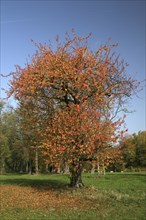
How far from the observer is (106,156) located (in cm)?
1983

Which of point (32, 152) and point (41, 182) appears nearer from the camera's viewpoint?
point (32, 152)

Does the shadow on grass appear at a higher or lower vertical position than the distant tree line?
lower

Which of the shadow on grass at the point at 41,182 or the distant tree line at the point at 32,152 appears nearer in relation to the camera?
the distant tree line at the point at 32,152

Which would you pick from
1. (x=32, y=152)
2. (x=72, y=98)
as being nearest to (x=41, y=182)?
(x=32, y=152)

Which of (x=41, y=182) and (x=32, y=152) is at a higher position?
(x=32, y=152)

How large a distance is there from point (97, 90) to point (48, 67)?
4.31m

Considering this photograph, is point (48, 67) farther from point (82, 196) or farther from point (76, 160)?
point (82, 196)

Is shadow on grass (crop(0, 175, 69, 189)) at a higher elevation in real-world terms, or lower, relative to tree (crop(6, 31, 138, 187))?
lower

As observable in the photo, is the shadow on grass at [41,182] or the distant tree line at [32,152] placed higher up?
the distant tree line at [32,152]

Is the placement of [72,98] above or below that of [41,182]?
above

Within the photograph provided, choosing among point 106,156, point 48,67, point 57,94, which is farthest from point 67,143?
point 48,67

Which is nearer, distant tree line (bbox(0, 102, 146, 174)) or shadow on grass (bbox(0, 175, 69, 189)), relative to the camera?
distant tree line (bbox(0, 102, 146, 174))

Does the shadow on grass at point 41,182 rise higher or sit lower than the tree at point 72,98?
lower

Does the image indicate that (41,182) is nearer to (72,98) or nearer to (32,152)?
(32,152)
